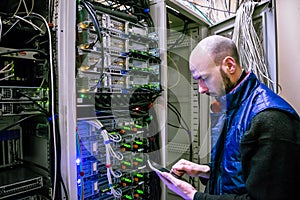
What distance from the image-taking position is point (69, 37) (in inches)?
39.8

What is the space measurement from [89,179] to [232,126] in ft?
2.55

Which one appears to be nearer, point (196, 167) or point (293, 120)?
point (293, 120)

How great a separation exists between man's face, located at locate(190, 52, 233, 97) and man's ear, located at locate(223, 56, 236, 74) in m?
0.02

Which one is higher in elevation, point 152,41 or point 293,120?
point 152,41

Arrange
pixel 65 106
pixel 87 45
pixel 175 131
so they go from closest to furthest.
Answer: pixel 65 106
pixel 87 45
pixel 175 131

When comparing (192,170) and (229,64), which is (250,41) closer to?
(229,64)

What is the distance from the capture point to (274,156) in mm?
711

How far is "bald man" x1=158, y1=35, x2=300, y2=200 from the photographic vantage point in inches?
28.1

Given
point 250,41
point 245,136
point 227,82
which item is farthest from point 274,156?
point 250,41

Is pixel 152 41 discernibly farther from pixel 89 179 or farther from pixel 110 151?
pixel 89 179

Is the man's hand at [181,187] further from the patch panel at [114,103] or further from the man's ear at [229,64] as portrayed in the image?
the man's ear at [229,64]

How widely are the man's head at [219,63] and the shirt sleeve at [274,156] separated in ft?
0.81

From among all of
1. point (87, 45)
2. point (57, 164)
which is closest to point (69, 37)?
point (87, 45)

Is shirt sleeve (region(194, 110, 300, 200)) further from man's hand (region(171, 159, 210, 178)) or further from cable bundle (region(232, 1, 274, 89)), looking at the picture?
cable bundle (region(232, 1, 274, 89))
